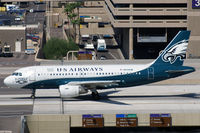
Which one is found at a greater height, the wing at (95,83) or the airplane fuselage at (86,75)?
the airplane fuselage at (86,75)

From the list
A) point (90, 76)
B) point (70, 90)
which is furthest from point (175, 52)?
point (70, 90)

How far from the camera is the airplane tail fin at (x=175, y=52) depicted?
7294 cm

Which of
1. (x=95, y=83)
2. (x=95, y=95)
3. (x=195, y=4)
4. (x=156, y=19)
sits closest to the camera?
(x=95, y=83)

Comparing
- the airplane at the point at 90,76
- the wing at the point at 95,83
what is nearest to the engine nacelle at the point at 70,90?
the airplane at the point at 90,76

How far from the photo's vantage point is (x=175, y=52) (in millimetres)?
73250

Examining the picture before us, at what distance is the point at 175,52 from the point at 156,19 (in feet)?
236

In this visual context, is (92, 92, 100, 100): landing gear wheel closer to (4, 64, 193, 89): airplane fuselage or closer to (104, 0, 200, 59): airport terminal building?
(4, 64, 193, 89): airplane fuselage

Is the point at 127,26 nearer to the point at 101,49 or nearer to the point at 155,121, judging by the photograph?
the point at 101,49

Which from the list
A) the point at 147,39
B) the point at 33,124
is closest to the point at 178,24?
the point at 147,39

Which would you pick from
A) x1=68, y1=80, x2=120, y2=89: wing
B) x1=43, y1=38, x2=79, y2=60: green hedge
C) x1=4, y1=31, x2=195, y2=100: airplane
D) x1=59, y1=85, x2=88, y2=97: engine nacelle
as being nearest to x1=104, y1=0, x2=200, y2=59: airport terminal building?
x1=43, y1=38, x2=79, y2=60: green hedge

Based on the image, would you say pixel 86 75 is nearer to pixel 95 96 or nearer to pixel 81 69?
pixel 81 69

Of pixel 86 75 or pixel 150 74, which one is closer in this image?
pixel 86 75

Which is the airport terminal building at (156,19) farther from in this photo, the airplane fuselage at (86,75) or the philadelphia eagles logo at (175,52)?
the airplane fuselage at (86,75)

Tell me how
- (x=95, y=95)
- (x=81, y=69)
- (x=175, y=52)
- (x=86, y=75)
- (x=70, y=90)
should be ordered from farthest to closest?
1. (x=175, y=52)
2. (x=95, y=95)
3. (x=81, y=69)
4. (x=86, y=75)
5. (x=70, y=90)
